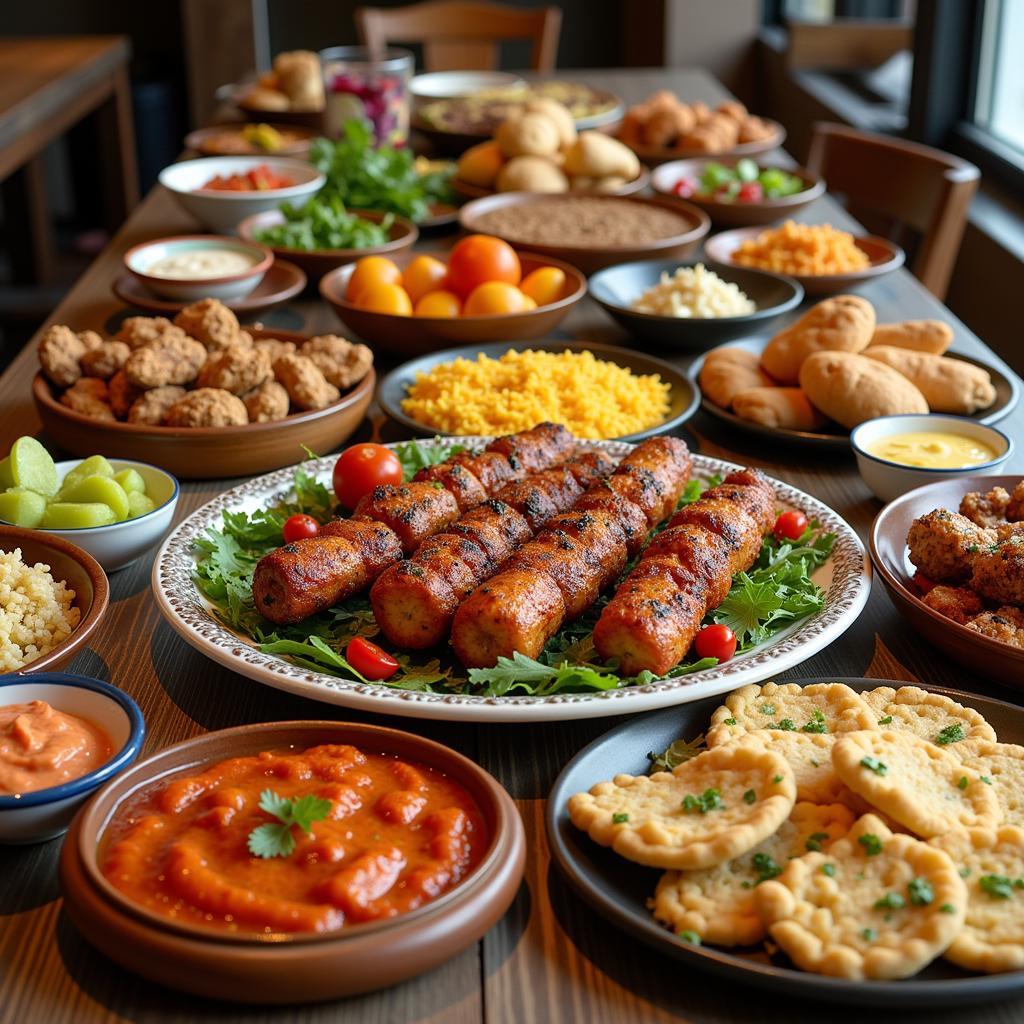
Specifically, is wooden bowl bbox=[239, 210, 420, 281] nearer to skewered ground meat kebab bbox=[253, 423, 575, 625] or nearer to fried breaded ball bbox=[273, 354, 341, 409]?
fried breaded ball bbox=[273, 354, 341, 409]

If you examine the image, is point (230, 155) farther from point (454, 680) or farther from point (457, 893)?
point (457, 893)

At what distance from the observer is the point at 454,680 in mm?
1693

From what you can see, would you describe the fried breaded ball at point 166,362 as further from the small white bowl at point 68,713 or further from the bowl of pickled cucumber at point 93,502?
the small white bowl at point 68,713

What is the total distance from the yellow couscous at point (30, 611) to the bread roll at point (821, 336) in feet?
5.24

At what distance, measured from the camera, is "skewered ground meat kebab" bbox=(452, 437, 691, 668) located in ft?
5.47

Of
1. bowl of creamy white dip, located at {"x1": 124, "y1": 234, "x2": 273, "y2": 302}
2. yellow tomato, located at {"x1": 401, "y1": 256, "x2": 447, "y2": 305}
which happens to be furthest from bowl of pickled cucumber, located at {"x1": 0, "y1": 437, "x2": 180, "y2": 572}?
yellow tomato, located at {"x1": 401, "y1": 256, "x2": 447, "y2": 305}

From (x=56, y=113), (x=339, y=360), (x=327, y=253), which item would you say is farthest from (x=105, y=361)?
(x=56, y=113)

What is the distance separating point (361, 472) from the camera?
2.18m

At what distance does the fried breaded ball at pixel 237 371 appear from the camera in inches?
97.0

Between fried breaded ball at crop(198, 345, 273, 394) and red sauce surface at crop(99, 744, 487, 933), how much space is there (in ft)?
3.93

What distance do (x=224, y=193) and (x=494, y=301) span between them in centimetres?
123

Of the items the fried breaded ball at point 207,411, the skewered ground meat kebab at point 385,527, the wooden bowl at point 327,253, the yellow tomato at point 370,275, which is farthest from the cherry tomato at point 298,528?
the wooden bowl at point 327,253

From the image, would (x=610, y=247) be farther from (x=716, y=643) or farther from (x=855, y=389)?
(x=716, y=643)

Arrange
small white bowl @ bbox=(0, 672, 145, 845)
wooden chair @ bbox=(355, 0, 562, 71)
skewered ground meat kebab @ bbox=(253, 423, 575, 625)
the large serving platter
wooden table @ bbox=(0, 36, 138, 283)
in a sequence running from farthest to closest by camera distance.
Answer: wooden chair @ bbox=(355, 0, 562, 71)
wooden table @ bbox=(0, 36, 138, 283)
skewered ground meat kebab @ bbox=(253, 423, 575, 625)
the large serving platter
small white bowl @ bbox=(0, 672, 145, 845)
